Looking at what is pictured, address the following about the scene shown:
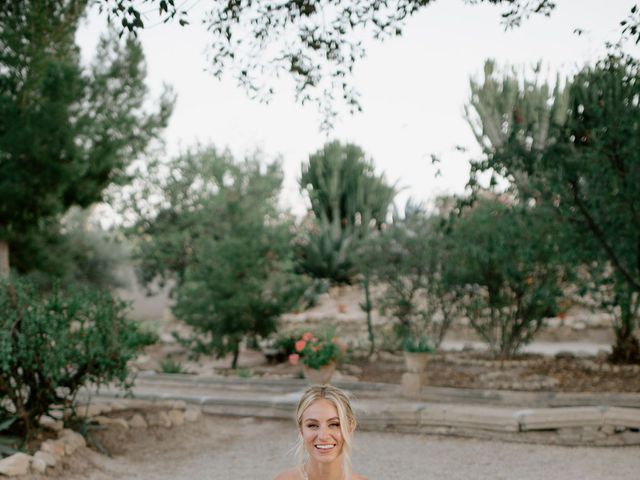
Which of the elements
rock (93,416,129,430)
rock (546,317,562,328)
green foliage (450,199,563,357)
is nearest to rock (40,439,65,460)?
rock (93,416,129,430)

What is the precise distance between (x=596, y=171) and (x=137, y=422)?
17.4 ft

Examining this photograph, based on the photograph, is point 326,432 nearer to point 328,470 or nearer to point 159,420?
point 328,470

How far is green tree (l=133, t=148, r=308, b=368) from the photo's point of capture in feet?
39.3

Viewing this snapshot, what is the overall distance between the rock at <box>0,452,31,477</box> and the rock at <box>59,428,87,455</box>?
60 centimetres

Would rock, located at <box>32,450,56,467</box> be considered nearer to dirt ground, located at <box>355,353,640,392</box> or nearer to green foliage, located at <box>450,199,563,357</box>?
dirt ground, located at <box>355,353,640,392</box>

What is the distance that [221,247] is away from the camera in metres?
12.0

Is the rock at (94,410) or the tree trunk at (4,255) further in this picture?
the tree trunk at (4,255)

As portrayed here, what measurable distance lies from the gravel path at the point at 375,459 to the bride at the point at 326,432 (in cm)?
370

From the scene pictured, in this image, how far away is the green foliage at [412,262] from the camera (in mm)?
12086

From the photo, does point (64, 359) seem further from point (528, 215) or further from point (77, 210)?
point (77, 210)

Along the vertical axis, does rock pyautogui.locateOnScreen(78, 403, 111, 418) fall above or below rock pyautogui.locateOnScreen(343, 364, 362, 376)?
below

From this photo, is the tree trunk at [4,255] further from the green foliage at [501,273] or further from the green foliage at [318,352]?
the green foliage at [501,273]

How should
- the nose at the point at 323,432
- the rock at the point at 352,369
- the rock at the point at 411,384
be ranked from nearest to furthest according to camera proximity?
the nose at the point at 323,432 → the rock at the point at 411,384 → the rock at the point at 352,369

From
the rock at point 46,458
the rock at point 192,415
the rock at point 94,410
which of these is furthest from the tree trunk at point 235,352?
the rock at point 46,458
